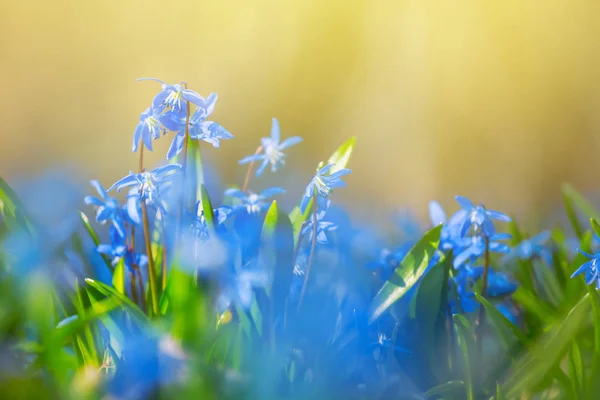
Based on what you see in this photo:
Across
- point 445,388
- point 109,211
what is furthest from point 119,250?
point 445,388

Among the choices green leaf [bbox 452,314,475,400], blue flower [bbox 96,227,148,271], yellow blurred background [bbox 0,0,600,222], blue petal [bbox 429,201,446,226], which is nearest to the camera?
green leaf [bbox 452,314,475,400]

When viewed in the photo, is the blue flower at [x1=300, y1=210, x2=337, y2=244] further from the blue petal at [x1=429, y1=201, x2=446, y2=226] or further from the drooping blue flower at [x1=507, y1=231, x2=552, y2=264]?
the drooping blue flower at [x1=507, y1=231, x2=552, y2=264]

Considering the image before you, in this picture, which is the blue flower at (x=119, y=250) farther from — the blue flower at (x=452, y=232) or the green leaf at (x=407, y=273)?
the blue flower at (x=452, y=232)

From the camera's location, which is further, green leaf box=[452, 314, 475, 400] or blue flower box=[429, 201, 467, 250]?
blue flower box=[429, 201, 467, 250]

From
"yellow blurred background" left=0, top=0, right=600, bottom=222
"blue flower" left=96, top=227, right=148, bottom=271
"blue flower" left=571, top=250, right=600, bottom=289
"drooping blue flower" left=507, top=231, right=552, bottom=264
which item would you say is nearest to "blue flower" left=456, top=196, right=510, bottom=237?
"blue flower" left=571, top=250, right=600, bottom=289

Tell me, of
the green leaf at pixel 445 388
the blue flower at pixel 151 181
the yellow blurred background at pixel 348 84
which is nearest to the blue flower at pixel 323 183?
the blue flower at pixel 151 181

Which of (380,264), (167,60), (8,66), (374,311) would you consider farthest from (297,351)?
(8,66)
